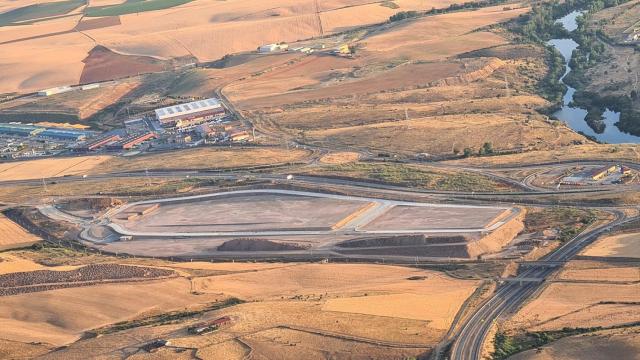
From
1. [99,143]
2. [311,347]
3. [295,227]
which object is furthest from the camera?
[99,143]

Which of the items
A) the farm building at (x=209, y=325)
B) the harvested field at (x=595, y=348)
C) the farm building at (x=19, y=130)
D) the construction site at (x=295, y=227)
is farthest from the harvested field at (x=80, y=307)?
the farm building at (x=19, y=130)

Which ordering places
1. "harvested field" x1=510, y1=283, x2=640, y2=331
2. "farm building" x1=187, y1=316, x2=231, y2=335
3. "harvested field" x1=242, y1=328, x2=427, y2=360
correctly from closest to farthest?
"harvested field" x1=242, y1=328, x2=427, y2=360 < "harvested field" x1=510, y1=283, x2=640, y2=331 < "farm building" x1=187, y1=316, x2=231, y2=335

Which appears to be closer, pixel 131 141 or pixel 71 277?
pixel 71 277

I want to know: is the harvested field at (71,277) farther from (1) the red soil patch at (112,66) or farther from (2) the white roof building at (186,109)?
(1) the red soil patch at (112,66)

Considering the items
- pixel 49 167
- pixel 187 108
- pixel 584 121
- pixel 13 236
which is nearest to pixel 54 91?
pixel 187 108

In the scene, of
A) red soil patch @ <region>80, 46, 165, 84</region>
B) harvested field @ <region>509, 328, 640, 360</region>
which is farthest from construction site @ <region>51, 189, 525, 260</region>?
red soil patch @ <region>80, 46, 165, 84</region>

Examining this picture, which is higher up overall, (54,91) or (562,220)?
(54,91)

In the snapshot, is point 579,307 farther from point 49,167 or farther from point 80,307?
point 49,167

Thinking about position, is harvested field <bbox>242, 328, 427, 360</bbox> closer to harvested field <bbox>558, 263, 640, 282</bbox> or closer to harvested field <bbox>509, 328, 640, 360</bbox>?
harvested field <bbox>509, 328, 640, 360</bbox>
